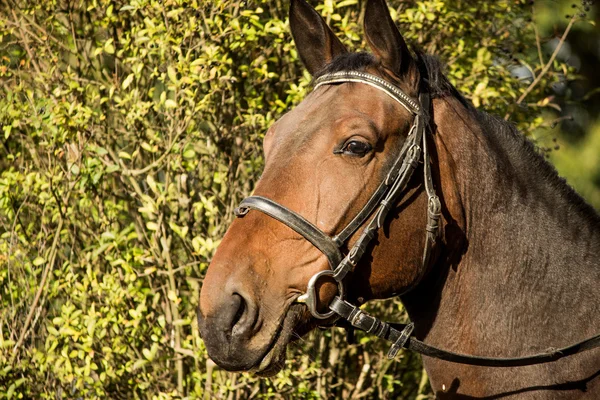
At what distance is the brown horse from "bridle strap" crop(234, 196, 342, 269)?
30 millimetres

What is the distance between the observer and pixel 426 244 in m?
2.48

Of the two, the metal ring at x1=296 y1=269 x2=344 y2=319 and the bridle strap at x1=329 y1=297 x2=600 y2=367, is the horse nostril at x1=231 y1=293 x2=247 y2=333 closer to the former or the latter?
the metal ring at x1=296 y1=269 x2=344 y2=319

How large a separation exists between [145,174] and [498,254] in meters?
2.51

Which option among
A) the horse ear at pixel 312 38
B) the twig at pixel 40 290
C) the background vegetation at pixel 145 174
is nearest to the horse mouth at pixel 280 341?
the horse ear at pixel 312 38

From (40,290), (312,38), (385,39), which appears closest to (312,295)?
(385,39)

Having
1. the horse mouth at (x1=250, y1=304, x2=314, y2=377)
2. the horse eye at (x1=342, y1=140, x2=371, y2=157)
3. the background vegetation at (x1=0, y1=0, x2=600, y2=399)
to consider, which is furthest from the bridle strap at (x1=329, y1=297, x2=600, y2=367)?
the background vegetation at (x1=0, y1=0, x2=600, y2=399)

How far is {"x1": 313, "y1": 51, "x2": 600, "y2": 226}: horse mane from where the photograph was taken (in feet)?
8.70

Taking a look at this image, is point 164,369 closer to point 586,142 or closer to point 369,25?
point 369,25

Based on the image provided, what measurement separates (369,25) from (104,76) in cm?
272

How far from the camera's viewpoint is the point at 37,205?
448cm

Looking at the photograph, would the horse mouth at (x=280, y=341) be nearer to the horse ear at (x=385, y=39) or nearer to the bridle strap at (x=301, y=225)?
the bridle strap at (x=301, y=225)

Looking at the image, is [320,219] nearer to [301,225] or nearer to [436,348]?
[301,225]

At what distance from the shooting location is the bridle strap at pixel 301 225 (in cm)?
233

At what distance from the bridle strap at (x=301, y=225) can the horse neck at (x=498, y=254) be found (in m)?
0.46
